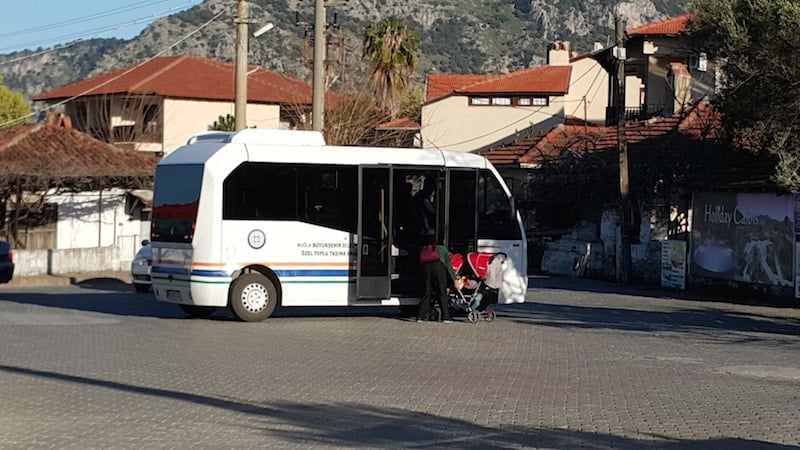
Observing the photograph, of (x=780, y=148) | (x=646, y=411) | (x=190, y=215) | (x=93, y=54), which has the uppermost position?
(x=93, y=54)

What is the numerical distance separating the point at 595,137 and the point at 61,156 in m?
18.1

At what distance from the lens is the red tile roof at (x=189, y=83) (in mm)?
61094

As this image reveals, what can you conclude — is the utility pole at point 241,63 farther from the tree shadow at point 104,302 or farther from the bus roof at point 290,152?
the bus roof at point 290,152

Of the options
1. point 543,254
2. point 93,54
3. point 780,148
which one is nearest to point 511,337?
point 780,148

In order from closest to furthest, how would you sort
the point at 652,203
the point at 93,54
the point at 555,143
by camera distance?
the point at 652,203 < the point at 555,143 < the point at 93,54

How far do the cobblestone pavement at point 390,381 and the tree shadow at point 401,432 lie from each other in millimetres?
24

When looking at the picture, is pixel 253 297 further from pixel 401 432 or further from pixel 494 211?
pixel 401 432

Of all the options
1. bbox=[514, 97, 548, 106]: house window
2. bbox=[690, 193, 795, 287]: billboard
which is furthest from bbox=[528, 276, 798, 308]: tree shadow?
bbox=[514, 97, 548, 106]: house window

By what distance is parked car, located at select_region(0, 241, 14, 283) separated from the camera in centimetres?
3222

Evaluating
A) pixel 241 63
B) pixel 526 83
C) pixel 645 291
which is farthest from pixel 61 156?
pixel 526 83

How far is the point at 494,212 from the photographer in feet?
72.1

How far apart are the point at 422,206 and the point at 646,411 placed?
9.95 m

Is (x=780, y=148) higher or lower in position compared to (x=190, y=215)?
higher

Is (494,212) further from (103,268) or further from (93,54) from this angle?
(93,54)
